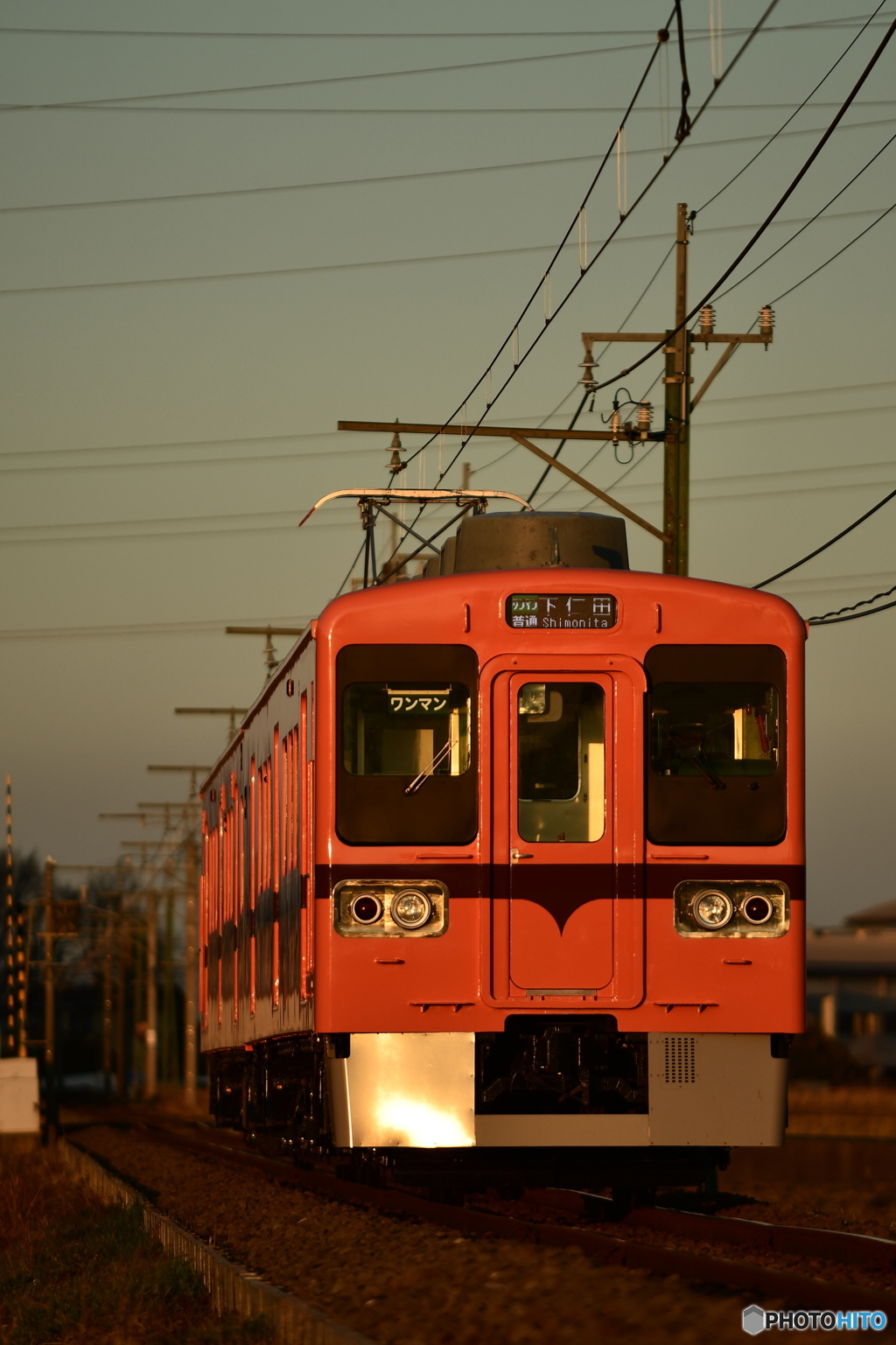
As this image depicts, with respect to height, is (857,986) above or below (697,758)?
below

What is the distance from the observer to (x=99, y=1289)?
1015 cm

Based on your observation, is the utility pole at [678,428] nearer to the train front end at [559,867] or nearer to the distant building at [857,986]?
the train front end at [559,867]

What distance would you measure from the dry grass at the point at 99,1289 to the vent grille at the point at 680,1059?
263cm

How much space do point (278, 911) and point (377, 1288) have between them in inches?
→ 174

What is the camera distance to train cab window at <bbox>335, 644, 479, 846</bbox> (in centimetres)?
1080

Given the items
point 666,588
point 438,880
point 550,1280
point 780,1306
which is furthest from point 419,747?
point 780,1306

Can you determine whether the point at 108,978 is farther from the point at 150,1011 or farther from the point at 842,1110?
the point at 842,1110

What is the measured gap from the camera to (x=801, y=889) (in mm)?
10797

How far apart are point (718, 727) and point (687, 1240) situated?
2.70 meters

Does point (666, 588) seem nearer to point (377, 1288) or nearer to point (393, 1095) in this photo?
point (393, 1095)

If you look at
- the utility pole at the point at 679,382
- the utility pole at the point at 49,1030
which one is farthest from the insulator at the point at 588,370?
the utility pole at the point at 49,1030

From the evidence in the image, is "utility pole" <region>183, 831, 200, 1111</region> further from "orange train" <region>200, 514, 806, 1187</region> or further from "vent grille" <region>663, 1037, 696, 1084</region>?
"vent grille" <region>663, 1037, 696, 1084</region>

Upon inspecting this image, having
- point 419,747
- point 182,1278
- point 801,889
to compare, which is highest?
point 419,747

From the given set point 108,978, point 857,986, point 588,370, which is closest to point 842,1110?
point 588,370
